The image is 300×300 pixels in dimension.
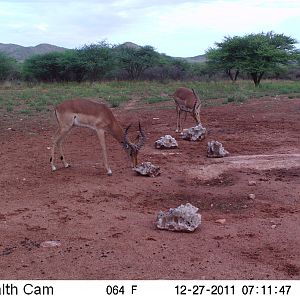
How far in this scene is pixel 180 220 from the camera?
20.8 feet

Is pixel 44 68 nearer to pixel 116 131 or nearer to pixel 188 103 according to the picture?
pixel 188 103

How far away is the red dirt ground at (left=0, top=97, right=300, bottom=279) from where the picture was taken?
5.30m

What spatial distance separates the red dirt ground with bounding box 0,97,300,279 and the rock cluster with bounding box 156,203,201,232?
0.09 meters

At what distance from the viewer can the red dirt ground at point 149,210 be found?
530 centimetres

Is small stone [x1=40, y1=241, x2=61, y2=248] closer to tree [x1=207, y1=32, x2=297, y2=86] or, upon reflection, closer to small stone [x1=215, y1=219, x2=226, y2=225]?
small stone [x1=215, y1=219, x2=226, y2=225]

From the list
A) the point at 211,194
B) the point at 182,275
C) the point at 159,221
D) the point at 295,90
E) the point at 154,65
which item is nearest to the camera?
the point at 182,275

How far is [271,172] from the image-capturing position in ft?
30.2

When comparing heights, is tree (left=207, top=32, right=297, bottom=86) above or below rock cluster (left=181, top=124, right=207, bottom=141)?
above

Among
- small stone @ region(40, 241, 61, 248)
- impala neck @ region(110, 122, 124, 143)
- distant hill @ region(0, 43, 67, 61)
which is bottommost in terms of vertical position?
small stone @ region(40, 241, 61, 248)

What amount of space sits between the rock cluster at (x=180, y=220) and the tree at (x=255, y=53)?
2928 centimetres

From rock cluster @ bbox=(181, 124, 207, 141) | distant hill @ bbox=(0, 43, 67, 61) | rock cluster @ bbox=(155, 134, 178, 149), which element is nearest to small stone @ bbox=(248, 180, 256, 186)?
rock cluster @ bbox=(155, 134, 178, 149)

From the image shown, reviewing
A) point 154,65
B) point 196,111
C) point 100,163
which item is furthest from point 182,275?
point 154,65
